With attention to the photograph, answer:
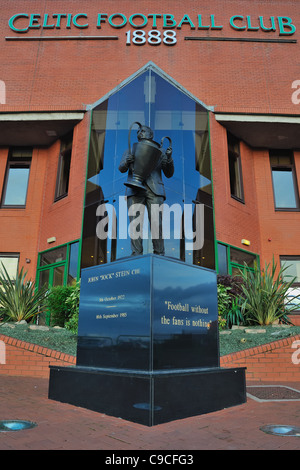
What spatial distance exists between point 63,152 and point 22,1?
7821 millimetres

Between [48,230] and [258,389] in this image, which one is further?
[48,230]

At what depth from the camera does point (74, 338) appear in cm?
768

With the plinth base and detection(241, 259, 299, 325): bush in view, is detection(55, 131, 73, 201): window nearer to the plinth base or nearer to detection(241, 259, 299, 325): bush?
detection(241, 259, 299, 325): bush

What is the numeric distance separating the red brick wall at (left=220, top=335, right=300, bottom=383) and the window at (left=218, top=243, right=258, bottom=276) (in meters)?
5.83

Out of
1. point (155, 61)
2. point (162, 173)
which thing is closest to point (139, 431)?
point (162, 173)

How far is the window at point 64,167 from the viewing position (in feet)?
47.2

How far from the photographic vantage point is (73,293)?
29.6ft

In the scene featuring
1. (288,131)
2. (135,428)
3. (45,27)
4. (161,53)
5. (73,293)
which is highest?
(45,27)

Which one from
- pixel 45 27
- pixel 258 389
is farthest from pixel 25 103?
pixel 258 389

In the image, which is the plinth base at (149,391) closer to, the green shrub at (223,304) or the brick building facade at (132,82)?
the green shrub at (223,304)

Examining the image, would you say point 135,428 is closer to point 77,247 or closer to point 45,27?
point 77,247

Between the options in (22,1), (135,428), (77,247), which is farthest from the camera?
(22,1)
